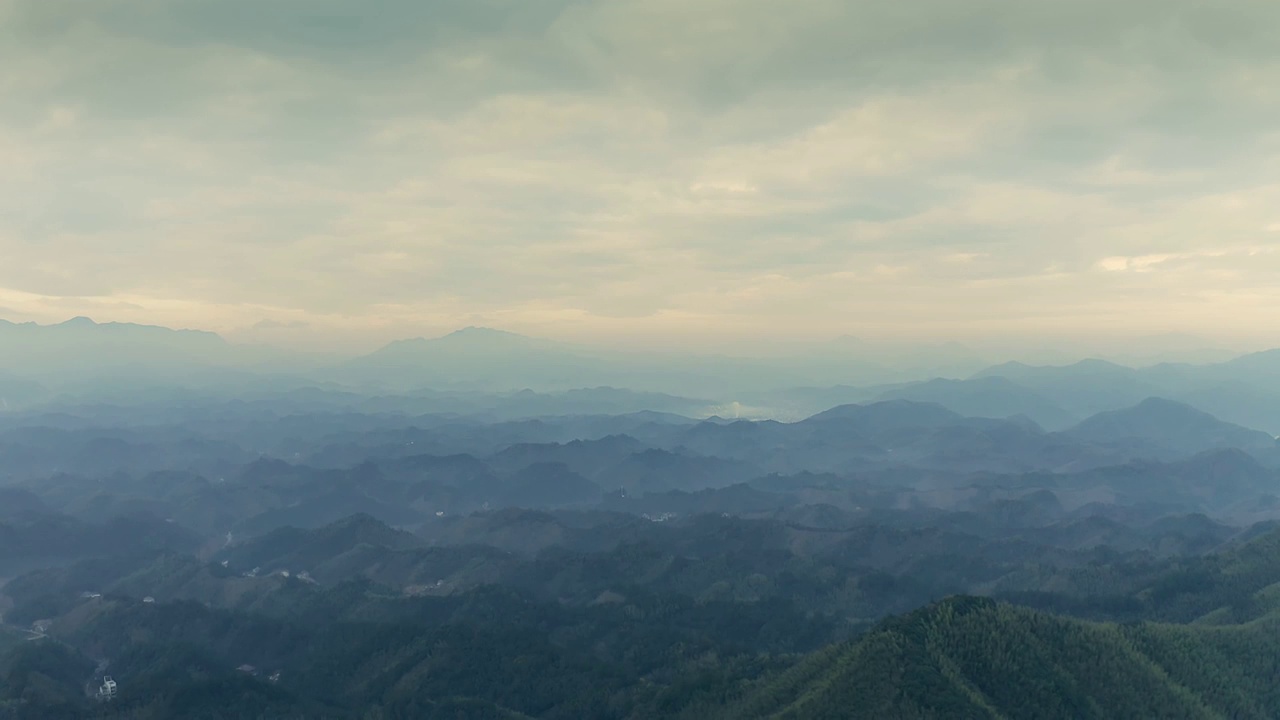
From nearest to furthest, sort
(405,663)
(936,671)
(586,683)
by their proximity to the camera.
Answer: (936,671), (586,683), (405,663)

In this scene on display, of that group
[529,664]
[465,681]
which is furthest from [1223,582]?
[465,681]

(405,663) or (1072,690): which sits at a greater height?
(1072,690)

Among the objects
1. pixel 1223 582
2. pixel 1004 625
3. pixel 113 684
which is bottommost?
pixel 113 684

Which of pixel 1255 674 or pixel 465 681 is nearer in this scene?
pixel 1255 674

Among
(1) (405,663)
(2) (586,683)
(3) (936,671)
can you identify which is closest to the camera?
(3) (936,671)

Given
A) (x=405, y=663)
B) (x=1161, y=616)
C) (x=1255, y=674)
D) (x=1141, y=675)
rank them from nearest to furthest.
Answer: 1. (x=1141, y=675)
2. (x=1255, y=674)
3. (x=405, y=663)
4. (x=1161, y=616)

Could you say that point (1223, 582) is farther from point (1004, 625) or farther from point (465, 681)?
point (465, 681)

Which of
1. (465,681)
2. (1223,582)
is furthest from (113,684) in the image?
(1223,582)

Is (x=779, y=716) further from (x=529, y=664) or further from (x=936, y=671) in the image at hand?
(x=529, y=664)

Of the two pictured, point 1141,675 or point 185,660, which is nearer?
point 1141,675
